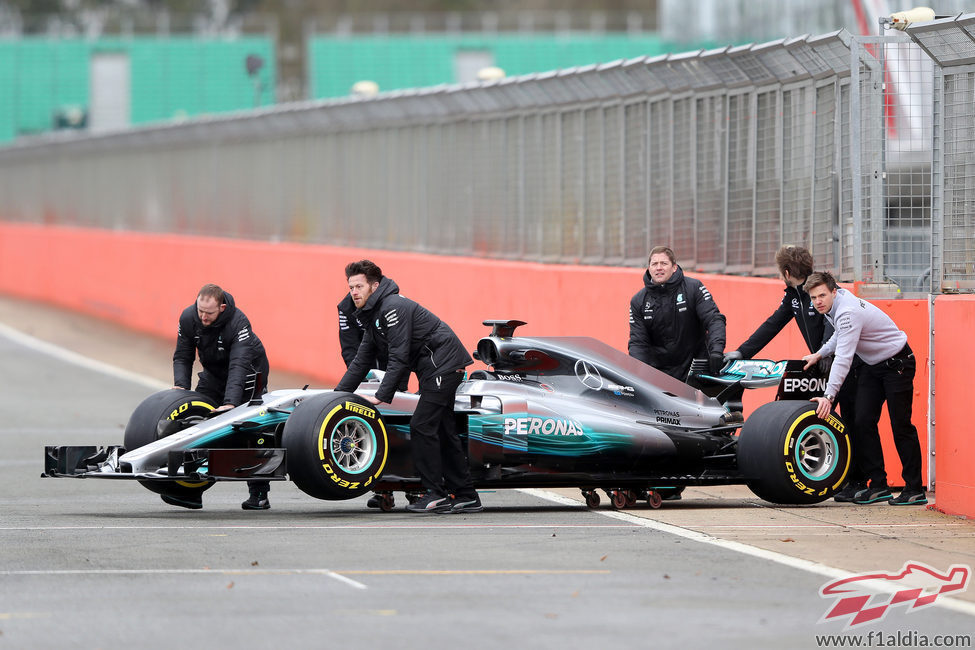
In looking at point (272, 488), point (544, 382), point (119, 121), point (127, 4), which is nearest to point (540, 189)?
point (272, 488)

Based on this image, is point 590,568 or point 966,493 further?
point 966,493

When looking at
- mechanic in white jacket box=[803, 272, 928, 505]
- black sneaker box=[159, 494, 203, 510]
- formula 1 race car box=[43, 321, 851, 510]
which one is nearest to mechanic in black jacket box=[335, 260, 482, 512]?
formula 1 race car box=[43, 321, 851, 510]

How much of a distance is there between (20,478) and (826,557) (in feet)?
Result: 24.6

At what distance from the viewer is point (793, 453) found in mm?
11695

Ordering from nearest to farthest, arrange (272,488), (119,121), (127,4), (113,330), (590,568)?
Answer: (590,568) < (272,488) < (113,330) < (119,121) < (127,4)

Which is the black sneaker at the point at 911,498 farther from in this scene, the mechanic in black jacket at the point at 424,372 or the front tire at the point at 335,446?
the front tire at the point at 335,446

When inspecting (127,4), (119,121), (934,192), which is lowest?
(934,192)

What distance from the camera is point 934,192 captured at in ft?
40.3

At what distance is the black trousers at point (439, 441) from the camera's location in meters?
11.7

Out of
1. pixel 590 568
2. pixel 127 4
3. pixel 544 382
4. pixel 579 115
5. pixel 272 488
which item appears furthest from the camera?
pixel 127 4

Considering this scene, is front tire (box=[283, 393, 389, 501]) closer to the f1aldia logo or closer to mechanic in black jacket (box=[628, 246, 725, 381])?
mechanic in black jacket (box=[628, 246, 725, 381])

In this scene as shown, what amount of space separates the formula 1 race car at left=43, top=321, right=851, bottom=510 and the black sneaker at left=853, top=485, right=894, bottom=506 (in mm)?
331

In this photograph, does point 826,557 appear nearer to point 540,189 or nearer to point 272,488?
point 272,488

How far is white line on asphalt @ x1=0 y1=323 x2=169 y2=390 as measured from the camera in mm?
24841
